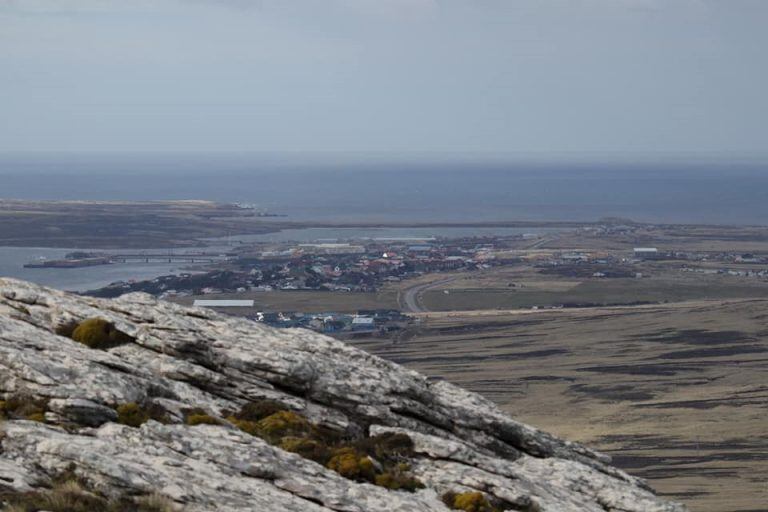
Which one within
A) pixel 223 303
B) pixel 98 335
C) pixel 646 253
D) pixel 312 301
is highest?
pixel 98 335

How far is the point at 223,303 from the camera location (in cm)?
12438

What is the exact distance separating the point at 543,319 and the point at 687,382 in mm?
33266

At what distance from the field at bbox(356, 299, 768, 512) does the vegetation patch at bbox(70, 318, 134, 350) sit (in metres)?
34.7

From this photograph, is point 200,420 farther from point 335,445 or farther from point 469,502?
point 469,502

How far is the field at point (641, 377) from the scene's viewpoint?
191ft

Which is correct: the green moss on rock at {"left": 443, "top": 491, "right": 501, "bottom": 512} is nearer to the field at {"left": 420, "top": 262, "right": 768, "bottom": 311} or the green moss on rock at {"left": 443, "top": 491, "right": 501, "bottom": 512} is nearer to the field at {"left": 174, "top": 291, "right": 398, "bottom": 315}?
the field at {"left": 174, "top": 291, "right": 398, "bottom": 315}

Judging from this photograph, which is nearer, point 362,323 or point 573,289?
point 362,323

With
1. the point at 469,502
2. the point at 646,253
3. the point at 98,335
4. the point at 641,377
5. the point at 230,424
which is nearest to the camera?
the point at 469,502

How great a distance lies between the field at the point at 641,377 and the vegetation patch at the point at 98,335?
3467 centimetres

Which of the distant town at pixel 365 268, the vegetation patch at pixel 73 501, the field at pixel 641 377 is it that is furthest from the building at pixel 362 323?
the vegetation patch at pixel 73 501

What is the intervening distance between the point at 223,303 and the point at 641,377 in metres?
55.5

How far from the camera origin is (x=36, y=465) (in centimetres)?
1299

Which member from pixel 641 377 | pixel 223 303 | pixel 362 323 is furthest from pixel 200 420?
pixel 223 303

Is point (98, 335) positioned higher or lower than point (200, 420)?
higher
